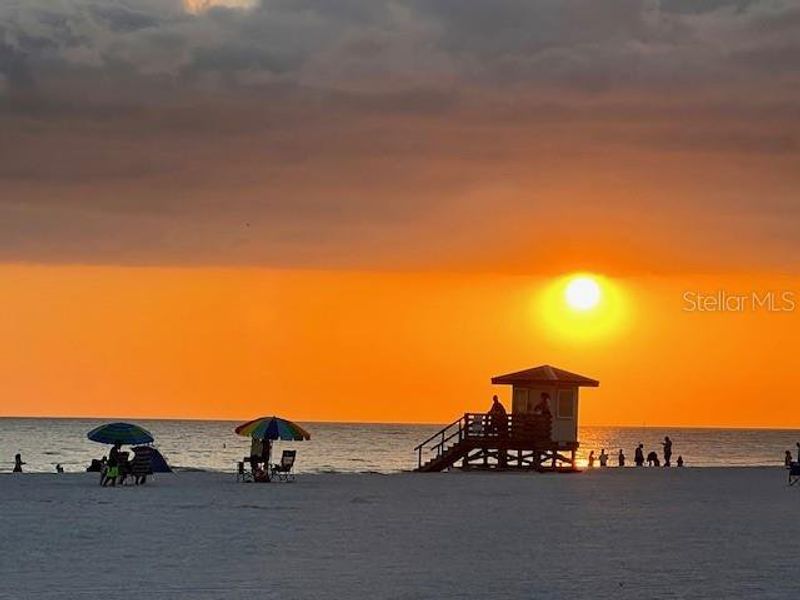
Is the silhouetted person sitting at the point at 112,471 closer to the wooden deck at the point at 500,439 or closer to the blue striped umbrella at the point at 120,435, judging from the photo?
the blue striped umbrella at the point at 120,435

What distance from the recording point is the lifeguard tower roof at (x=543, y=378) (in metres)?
51.7

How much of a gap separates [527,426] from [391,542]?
29208mm

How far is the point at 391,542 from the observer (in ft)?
72.6

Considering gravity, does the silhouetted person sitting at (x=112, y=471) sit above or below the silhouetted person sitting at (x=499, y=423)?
below

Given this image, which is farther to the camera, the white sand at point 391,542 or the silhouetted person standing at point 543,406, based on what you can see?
the silhouetted person standing at point 543,406

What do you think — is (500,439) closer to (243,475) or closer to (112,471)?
(243,475)

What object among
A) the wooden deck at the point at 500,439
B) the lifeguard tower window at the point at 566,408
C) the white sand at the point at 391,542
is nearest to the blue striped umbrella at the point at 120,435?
the white sand at the point at 391,542

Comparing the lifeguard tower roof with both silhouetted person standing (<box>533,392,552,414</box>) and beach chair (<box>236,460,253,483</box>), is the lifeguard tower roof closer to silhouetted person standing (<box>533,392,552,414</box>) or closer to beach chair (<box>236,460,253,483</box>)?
silhouetted person standing (<box>533,392,552,414</box>)

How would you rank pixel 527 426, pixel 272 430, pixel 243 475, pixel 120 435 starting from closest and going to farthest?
1. pixel 120 435
2. pixel 272 430
3. pixel 243 475
4. pixel 527 426

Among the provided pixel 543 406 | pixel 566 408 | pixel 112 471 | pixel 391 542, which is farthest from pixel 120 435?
pixel 566 408

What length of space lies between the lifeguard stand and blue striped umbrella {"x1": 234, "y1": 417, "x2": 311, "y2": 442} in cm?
1010

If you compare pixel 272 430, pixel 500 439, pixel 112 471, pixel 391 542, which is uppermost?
pixel 500 439

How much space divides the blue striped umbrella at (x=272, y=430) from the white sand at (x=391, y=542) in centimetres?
277

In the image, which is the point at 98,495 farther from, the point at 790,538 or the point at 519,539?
the point at 790,538
